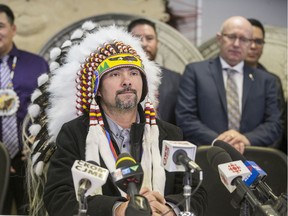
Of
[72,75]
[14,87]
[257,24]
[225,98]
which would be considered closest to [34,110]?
[72,75]

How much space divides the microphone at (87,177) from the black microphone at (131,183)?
0.04m

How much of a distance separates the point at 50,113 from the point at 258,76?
5.35 ft

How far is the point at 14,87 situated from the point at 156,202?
5.61 ft

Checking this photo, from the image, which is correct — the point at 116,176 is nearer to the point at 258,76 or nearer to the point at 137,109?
the point at 137,109

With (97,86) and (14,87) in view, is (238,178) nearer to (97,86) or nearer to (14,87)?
(97,86)

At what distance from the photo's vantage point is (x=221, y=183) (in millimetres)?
2576

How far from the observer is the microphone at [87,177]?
→ 1.40 m

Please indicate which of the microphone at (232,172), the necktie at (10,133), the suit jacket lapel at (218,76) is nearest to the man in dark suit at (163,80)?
the suit jacket lapel at (218,76)

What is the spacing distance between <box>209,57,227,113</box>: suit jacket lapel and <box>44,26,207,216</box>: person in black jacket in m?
1.01

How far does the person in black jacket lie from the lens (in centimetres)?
193

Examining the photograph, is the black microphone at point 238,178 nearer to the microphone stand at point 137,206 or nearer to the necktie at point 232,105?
the microphone stand at point 137,206

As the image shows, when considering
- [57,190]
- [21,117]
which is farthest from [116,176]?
[21,117]

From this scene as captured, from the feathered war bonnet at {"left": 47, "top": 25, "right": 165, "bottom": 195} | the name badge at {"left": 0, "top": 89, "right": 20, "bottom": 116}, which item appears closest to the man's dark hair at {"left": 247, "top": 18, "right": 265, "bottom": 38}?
the feathered war bonnet at {"left": 47, "top": 25, "right": 165, "bottom": 195}

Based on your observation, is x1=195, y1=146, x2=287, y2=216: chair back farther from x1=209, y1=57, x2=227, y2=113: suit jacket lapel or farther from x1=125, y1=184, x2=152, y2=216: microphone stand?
x1=125, y1=184, x2=152, y2=216: microphone stand
